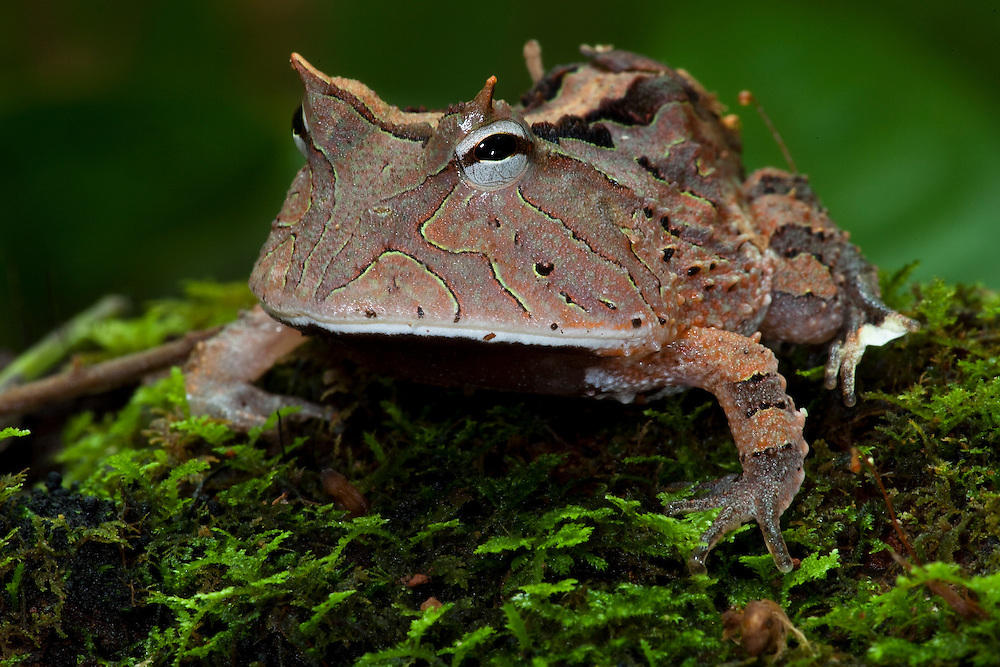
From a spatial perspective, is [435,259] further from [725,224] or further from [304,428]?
[725,224]

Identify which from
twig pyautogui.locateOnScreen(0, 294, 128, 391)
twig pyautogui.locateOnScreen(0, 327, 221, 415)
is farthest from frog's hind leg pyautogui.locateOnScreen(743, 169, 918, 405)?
twig pyautogui.locateOnScreen(0, 294, 128, 391)

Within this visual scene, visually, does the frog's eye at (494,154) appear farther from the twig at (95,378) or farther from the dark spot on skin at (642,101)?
the twig at (95,378)

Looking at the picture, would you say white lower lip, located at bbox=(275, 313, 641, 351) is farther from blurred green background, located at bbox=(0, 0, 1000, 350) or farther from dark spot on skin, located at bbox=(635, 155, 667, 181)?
blurred green background, located at bbox=(0, 0, 1000, 350)

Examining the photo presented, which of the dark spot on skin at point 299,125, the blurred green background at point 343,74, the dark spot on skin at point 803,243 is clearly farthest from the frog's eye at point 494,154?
the blurred green background at point 343,74

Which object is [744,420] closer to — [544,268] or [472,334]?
[544,268]

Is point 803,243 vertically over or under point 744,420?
over

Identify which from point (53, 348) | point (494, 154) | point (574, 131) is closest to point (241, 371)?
point (494, 154)
